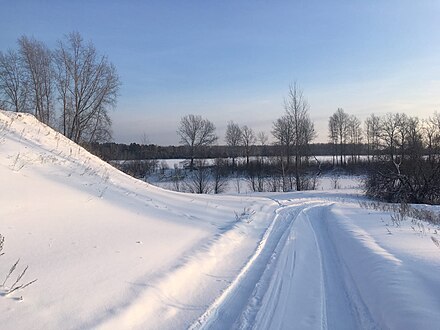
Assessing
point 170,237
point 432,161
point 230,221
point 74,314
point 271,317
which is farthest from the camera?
point 432,161

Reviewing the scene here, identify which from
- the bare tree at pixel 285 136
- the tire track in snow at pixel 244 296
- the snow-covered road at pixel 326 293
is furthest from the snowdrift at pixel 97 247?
the bare tree at pixel 285 136

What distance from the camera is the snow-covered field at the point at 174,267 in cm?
450

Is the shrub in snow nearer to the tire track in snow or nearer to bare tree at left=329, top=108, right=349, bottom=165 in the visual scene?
the tire track in snow

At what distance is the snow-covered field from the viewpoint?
4.50 m

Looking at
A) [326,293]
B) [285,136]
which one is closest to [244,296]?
[326,293]

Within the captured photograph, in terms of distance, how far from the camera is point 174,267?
6520 millimetres

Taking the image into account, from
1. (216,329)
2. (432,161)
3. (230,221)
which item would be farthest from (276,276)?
(432,161)

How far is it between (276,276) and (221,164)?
5397cm

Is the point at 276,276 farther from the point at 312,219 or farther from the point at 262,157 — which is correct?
the point at 262,157

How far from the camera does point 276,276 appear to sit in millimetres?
6570

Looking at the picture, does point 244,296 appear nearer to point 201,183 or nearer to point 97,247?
point 97,247

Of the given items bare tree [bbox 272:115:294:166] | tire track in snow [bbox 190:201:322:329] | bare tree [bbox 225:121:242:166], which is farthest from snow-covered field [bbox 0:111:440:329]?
bare tree [bbox 225:121:242:166]

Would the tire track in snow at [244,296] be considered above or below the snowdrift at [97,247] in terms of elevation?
below

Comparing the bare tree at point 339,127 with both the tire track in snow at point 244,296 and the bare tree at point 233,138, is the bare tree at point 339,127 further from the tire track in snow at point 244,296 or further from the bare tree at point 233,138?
the tire track in snow at point 244,296
